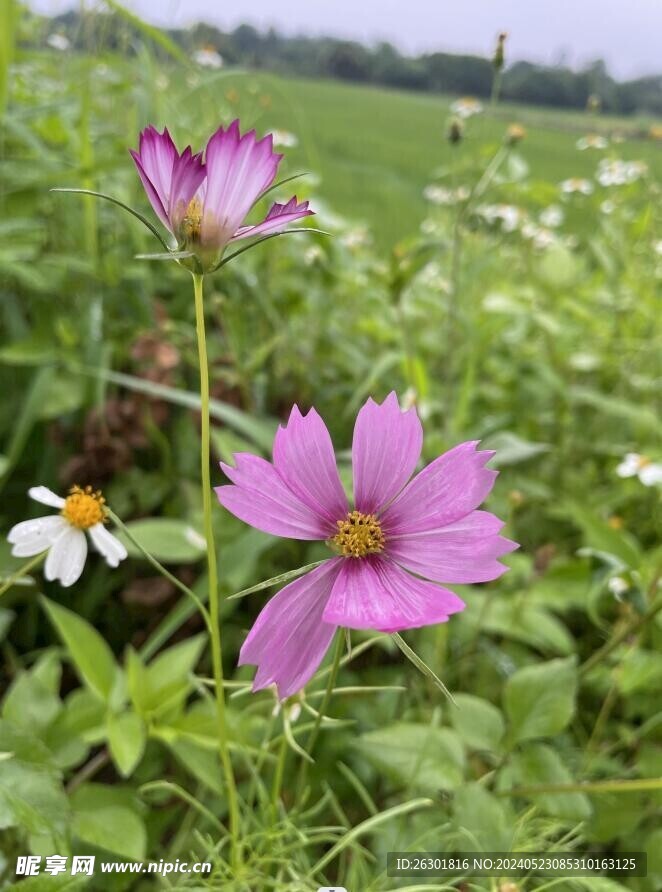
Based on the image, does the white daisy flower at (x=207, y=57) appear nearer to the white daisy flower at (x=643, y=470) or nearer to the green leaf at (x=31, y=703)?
the white daisy flower at (x=643, y=470)

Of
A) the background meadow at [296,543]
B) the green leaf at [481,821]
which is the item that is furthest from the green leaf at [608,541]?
the green leaf at [481,821]

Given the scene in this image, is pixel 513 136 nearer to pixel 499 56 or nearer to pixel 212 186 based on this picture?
pixel 499 56

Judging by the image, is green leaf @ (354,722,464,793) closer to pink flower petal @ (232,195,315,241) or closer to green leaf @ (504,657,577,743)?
green leaf @ (504,657,577,743)

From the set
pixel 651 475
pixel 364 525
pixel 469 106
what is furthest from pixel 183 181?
pixel 469 106

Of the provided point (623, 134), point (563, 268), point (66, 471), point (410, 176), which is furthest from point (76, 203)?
point (410, 176)

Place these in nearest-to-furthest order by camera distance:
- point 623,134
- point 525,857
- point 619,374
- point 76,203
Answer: point 525,857 → point 76,203 → point 619,374 → point 623,134

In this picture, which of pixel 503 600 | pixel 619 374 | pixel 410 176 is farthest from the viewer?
pixel 410 176

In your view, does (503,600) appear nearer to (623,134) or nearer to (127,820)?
(127,820)
